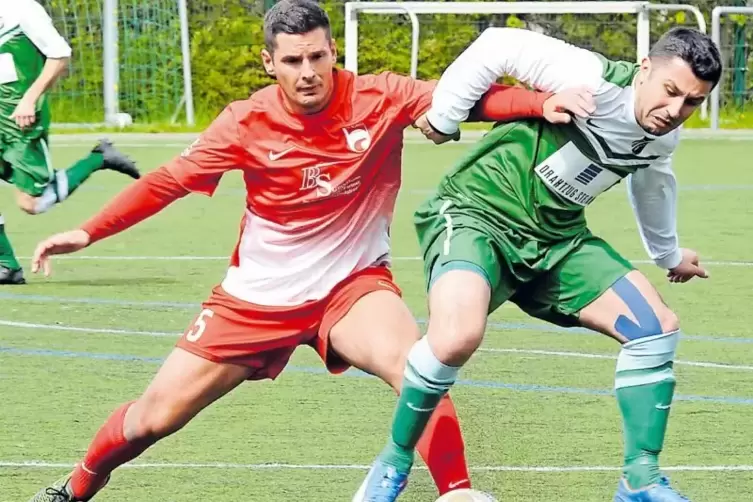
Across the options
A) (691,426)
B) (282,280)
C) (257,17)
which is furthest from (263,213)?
(257,17)

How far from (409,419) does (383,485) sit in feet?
0.72

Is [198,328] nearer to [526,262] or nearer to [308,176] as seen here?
[308,176]

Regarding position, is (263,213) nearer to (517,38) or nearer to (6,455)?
(517,38)

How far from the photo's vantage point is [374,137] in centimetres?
550

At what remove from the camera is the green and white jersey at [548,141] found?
17.4 feet

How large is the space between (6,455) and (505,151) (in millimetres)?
2239

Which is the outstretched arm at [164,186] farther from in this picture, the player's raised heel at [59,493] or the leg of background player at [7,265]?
the leg of background player at [7,265]

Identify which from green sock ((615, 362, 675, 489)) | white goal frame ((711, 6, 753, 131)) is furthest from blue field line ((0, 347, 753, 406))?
white goal frame ((711, 6, 753, 131))

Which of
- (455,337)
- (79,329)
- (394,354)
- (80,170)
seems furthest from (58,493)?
(80,170)

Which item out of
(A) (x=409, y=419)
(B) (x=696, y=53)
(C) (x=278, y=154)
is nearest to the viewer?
(B) (x=696, y=53)

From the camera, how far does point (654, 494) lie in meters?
5.19

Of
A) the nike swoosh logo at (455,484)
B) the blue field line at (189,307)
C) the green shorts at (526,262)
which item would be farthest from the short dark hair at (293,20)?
the blue field line at (189,307)

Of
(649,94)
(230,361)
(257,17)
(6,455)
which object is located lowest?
(257,17)

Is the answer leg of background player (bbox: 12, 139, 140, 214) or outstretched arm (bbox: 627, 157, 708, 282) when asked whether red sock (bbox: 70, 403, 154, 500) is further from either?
leg of background player (bbox: 12, 139, 140, 214)
